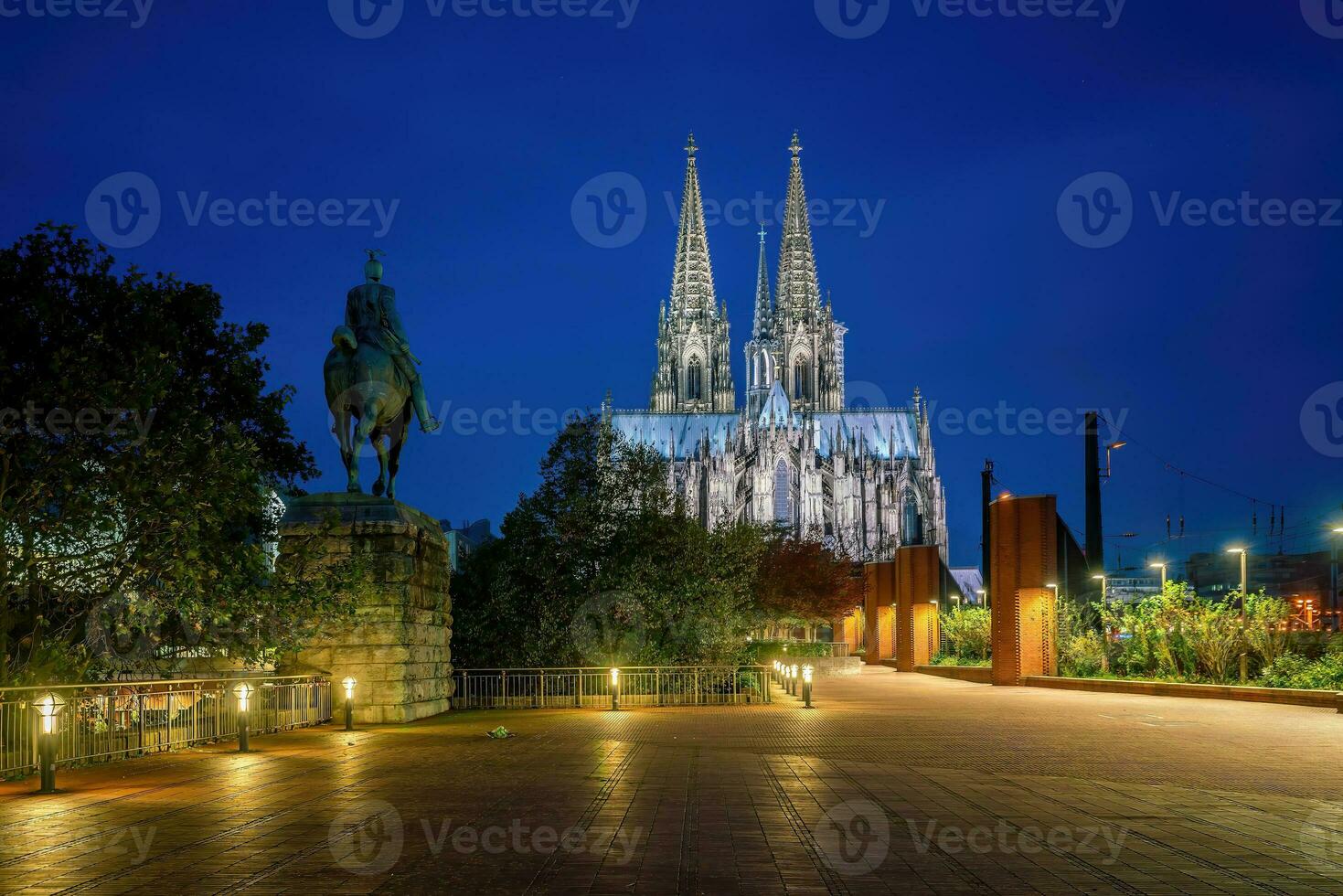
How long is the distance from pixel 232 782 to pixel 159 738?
140 inches

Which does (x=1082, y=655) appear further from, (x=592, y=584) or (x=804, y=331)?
(x=804, y=331)

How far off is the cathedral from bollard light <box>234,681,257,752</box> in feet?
302

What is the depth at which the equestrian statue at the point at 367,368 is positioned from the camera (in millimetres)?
19469

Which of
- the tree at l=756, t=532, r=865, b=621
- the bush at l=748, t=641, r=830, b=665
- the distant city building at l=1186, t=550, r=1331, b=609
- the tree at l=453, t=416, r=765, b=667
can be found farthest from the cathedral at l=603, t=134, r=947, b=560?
the tree at l=453, t=416, r=765, b=667

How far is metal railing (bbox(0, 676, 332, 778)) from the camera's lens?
501 inches

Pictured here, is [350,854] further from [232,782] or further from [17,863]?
[232,782]

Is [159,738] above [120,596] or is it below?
below

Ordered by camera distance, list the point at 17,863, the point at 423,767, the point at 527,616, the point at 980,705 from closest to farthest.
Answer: the point at 17,863 → the point at 423,767 → the point at 980,705 → the point at 527,616

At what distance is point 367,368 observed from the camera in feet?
63.7

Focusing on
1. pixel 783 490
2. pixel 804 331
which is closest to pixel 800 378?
pixel 804 331

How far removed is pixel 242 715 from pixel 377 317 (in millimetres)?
6990

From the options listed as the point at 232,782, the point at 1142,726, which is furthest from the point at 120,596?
the point at 1142,726

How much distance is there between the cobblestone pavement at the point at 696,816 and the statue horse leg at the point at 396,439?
4457mm

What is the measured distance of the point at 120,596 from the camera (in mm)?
16859
